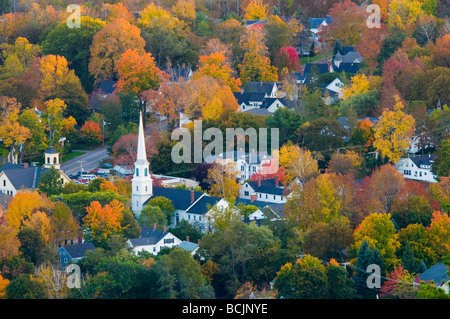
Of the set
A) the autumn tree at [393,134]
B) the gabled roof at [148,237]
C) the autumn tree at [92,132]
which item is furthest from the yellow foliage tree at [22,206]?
the autumn tree at [393,134]

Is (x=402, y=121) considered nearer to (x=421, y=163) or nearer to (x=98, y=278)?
Answer: (x=421, y=163)

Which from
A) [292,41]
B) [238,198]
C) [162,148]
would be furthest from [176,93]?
[292,41]

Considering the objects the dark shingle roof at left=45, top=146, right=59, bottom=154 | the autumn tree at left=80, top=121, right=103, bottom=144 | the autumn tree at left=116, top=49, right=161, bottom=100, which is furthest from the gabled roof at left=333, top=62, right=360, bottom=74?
the dark shingle roof at left=45, top=146, right=59, bottom=154

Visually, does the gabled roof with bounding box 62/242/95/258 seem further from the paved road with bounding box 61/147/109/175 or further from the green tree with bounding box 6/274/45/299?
the paved road with bounding box 61/147/109/175

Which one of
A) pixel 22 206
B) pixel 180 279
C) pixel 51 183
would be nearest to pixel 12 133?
pixel 51 183

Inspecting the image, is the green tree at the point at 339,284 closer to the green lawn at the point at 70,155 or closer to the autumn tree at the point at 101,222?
the autumn tree at the point at 101,222

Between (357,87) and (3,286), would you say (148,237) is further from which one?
(357,87)
